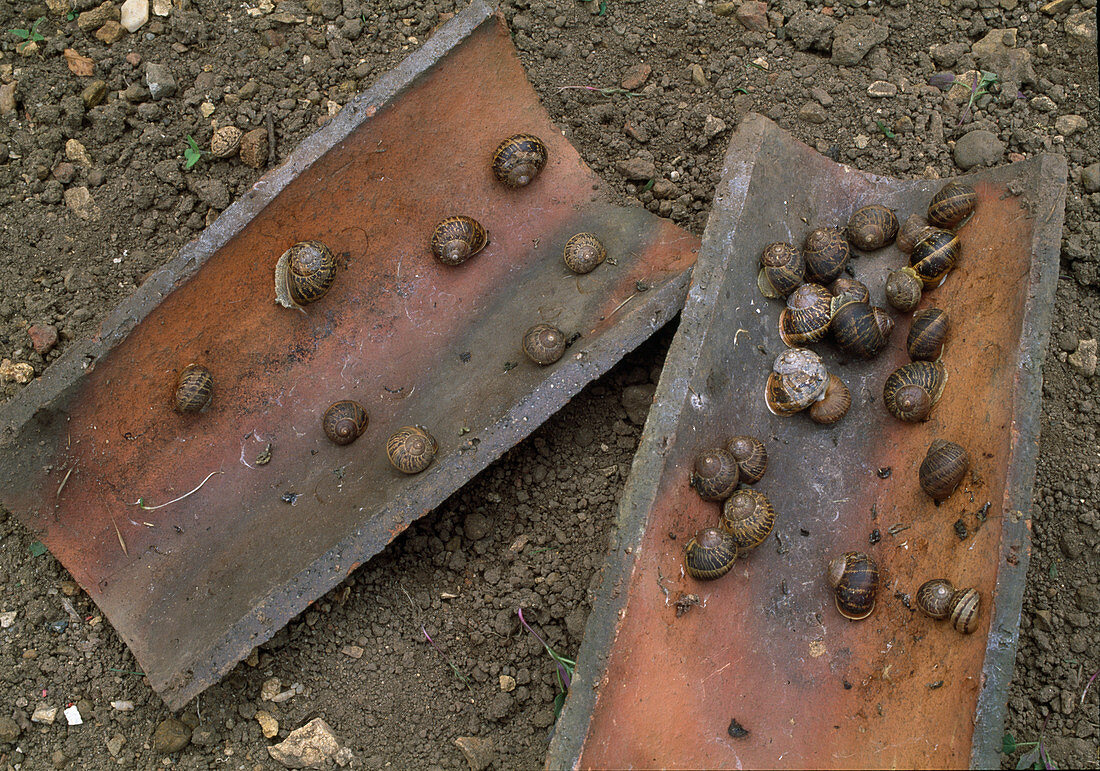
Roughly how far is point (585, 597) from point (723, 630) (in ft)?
2.45

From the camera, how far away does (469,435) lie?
3717 mm

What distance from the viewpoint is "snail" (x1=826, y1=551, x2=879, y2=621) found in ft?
10.7

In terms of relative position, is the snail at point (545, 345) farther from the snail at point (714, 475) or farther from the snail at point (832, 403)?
the snail at point (832, 403)

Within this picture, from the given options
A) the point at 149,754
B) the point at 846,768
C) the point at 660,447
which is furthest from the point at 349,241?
the point at 846,768

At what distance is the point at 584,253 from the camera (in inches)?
163

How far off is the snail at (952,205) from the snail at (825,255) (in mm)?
430

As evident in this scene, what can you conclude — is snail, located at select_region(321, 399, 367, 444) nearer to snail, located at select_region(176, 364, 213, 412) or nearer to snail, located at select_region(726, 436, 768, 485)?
snail, located at select_region(176, 364, 213, 412)

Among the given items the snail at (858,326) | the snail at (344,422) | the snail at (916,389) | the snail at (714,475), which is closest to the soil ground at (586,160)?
the snail at (344,422)

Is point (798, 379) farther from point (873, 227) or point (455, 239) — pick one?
point (455, 239)

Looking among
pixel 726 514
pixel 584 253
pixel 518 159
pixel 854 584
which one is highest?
pixel 518 159

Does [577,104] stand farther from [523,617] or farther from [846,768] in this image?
[846,768]

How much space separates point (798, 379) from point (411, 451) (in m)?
1.73

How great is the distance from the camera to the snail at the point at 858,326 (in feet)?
11.7

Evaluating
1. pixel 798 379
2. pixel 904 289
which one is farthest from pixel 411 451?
pixel 904 289
